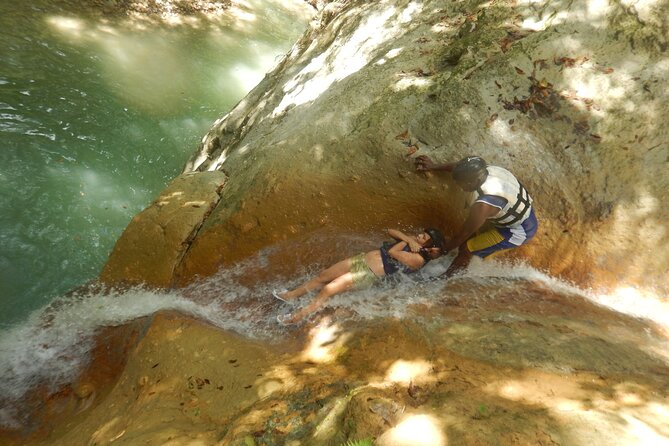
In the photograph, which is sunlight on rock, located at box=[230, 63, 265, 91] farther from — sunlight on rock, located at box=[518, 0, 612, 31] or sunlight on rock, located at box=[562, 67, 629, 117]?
sunlight on rock, located at box=[562, 67, 629, 117]

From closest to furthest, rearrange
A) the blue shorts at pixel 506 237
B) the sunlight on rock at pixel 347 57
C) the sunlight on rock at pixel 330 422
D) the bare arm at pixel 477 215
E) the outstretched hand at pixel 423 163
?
the sunlight on rock at pixel 330 422, the bare arm at pixel 477 215, the blue shorts at pixel 506 237, the outstretched hand at pixel 423 163, the sunlight on rock at pixel 347 57

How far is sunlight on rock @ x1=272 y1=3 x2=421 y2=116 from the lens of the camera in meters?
6.27

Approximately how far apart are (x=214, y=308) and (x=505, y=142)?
4.18 meters

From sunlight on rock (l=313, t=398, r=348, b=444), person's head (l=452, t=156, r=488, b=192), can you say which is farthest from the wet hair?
sunlight on rock (l=313, t=398, r=348, b=444)

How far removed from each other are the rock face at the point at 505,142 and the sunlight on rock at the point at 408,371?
2.18 meters

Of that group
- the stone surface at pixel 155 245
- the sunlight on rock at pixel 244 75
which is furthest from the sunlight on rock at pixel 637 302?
the sunlight on rock at pixel 244 75

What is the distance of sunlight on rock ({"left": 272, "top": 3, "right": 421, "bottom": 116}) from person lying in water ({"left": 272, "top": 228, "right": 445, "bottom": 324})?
301 centimetres

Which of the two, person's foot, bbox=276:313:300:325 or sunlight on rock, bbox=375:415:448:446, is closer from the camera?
sunlight on rock, bbox=375:415:448:446

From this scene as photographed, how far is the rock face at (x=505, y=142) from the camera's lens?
4.59m

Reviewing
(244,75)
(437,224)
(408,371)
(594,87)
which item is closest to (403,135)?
(437,224)

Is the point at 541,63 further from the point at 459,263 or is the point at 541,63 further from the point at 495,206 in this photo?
the point at 459,263

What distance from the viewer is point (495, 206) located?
3979 mm

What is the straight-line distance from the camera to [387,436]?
2.29 metres

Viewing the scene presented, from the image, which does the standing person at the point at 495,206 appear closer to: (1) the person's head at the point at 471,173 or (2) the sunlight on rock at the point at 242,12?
(1) the person's head at the point at 471,173
